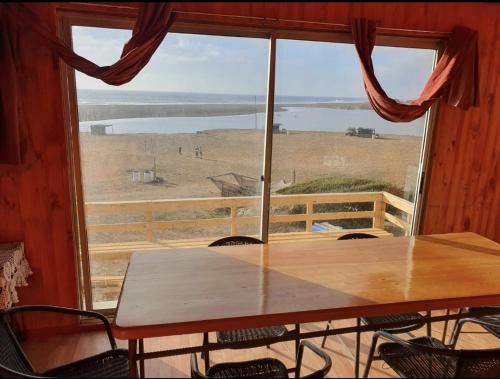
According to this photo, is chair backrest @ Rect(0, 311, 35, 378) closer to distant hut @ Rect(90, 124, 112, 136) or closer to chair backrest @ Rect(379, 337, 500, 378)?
distant hut @ Rect(90, 124, 112, 136)

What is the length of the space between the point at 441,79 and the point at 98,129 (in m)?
2.31

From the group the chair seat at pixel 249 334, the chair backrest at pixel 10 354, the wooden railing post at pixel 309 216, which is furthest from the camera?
the wooden railing post at pixel 309 216

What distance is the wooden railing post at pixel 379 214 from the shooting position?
113 inches

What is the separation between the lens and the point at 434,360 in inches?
58.7

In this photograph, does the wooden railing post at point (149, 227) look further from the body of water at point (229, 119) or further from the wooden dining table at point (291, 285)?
the wooden dining table at point (291, 285)

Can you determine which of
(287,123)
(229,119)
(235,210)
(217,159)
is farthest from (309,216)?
(229,119)

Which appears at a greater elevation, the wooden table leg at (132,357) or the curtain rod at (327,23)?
the curtain rod at (327,23)

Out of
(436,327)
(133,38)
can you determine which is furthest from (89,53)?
(436,327)

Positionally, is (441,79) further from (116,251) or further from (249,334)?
(116,251)

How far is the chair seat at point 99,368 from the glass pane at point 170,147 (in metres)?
1.07

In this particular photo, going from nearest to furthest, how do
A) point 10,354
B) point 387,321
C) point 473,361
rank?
point 473,361 < point 10,354 < point 387,321

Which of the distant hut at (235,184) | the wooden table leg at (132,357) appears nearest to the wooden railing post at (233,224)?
the distant hut at (235,184)

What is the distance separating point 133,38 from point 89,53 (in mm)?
381

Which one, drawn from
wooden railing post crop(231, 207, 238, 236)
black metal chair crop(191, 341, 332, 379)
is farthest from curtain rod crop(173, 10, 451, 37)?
black metal chair crop(191, 341, 332, 379)
